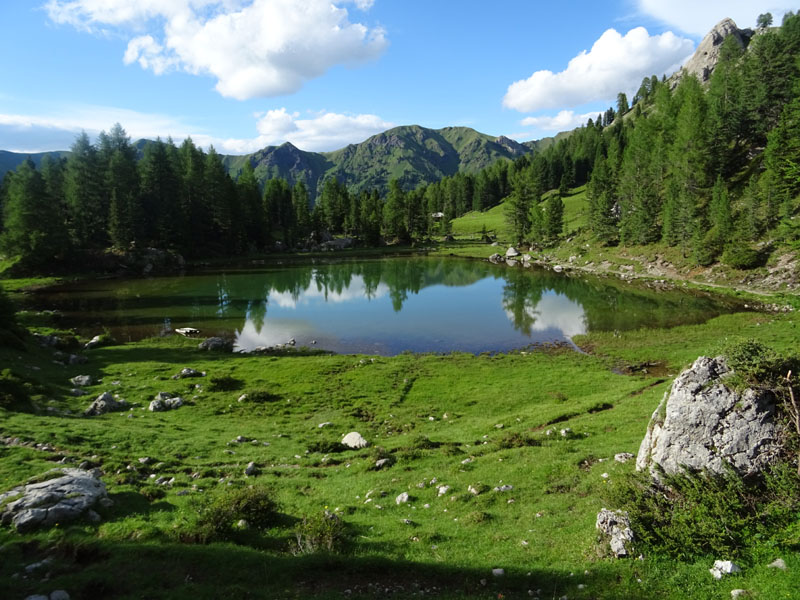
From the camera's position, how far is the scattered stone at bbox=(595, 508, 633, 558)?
10344 millimetres

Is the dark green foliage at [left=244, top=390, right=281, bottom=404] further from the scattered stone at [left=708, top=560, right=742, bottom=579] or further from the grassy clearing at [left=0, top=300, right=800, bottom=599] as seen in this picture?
the scattered stone at [left=708, top=560, right=742, bottom=579]

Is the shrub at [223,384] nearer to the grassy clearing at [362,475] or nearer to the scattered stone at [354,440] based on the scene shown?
the grassy clearing at [362,475]

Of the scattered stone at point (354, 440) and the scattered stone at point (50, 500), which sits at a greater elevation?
the scattered stone at point (50, 500)

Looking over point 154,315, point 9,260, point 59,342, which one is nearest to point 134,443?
point 59,342

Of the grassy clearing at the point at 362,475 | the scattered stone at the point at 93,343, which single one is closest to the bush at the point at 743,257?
the grassy clearing at the point at 362,475

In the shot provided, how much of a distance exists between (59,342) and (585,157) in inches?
8004

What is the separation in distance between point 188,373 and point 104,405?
8732mm

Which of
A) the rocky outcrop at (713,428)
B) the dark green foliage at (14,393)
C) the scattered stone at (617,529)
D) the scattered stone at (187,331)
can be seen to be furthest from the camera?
the scattered stone at (187,331)

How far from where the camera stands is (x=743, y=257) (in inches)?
2613

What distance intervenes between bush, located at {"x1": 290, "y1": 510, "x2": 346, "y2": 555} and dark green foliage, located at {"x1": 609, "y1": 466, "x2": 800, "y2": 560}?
7988 mm

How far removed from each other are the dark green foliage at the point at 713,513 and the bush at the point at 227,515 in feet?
35.4

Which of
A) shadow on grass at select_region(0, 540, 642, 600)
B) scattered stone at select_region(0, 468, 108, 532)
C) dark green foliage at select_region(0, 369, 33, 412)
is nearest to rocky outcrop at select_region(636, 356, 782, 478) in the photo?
shadow on grass at select_region(0, 540, 642, 600)

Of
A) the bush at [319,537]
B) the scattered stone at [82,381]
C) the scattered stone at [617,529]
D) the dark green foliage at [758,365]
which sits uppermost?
the dark green foliage at [758,365]

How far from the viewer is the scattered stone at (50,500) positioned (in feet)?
38.1
